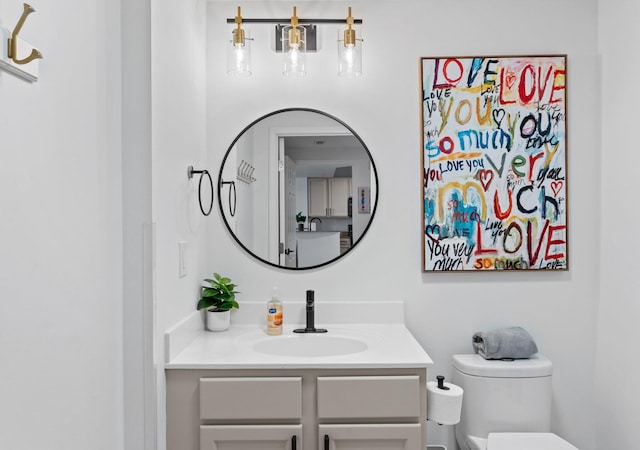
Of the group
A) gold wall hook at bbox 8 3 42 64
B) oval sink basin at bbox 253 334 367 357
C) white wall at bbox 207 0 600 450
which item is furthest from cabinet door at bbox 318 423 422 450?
gold wall hook at bbox 8 3 42 64

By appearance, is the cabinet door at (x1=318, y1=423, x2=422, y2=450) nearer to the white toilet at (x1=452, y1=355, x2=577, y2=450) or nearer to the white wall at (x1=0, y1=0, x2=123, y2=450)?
the white toilet at (x1=452, y1=355, x2=577, y2=450)

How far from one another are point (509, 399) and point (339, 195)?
1105 mm

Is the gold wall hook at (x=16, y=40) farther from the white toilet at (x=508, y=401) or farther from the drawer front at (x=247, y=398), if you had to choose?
the white toilet at (x=508, y=401)

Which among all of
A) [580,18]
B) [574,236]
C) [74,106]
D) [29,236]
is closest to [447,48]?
[580,18]

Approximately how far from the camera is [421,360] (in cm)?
163

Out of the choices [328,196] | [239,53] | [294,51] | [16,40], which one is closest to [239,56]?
[239,53]

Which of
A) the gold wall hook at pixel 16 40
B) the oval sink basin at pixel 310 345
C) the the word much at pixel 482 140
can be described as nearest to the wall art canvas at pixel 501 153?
the the word much at pixel 482 140

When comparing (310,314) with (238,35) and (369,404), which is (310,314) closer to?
(369,404)

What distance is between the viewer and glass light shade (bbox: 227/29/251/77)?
206 cm

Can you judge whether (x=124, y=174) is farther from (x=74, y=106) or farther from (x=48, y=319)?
(x=48, y=319)

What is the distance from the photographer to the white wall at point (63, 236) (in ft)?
3.17

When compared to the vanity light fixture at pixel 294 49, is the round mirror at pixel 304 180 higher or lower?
lower

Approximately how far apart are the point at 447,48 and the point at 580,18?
23.9 inches

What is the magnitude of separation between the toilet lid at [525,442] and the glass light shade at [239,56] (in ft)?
5.94
